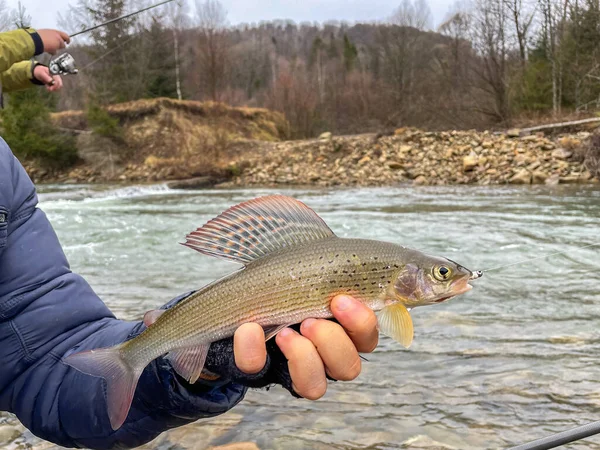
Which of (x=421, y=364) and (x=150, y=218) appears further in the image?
(x=150, y=218)

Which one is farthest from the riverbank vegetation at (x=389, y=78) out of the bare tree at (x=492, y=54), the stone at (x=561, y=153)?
the stone at (x=561, y=153)

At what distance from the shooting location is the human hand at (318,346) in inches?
51.3

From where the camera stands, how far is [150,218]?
1148 cm

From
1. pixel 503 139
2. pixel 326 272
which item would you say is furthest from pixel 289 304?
pixel 503 139

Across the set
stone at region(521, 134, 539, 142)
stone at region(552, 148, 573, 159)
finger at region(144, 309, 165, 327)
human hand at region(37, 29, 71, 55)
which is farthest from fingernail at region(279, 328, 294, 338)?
stone at region(521, 134, 539, 142)

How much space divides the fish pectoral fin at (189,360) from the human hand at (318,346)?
0.13 meters

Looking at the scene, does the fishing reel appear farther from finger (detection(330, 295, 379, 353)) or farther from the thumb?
finger (detection(330, 295, 379, 353))

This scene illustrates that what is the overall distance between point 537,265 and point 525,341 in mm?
2386

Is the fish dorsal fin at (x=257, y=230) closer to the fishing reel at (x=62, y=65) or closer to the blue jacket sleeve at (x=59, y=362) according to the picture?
the blue jacket sleeve at (x=59, y=362)

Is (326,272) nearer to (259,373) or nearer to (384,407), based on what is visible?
(259,373)

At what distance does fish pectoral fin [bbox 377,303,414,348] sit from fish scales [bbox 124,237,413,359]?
0.07 m

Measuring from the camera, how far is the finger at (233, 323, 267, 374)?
132 cm

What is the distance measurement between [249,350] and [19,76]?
3.69m

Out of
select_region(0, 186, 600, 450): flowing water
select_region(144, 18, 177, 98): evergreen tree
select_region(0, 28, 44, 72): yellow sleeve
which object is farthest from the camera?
select_region(144, 18, 177, 98): evergreen tree
